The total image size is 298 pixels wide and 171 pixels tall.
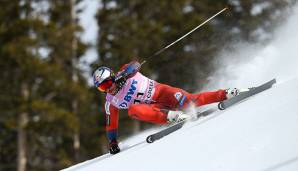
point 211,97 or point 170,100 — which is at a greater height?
point 170,100

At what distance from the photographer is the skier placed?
8133 mm

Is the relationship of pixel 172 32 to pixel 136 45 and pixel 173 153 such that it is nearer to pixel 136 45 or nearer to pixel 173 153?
pixel 136 45

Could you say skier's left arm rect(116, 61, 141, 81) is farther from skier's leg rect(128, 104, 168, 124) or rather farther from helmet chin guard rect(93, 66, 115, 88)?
skier's leg rect(128, 104, 168, 124)

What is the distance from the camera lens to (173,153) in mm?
6035

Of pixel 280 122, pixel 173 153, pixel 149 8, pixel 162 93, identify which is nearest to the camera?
pixel 280 122

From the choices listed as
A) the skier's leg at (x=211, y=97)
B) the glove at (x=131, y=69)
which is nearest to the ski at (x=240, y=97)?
the skier's leg at (x=211, y=97)

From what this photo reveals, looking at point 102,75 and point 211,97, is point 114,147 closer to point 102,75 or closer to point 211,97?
point 102,75

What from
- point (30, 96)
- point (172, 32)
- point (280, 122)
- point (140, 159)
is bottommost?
point (280, 122)

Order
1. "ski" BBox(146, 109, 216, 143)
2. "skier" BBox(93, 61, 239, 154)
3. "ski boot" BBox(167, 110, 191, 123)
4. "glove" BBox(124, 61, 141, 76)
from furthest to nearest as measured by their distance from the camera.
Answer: "glove" BBox(124, 61, 141, 76)
"skier" BBox(93, 61, 239, 154)
"ski boot" BBox(167, 110, 191, 123)
"ski" BBox(146, 109, 216, 143)

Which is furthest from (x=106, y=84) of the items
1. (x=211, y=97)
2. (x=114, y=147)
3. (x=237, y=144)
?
(x=237, y=144)

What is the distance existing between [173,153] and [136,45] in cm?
2679

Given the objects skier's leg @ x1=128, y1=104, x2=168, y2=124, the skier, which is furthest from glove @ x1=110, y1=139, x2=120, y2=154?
skier's leg @ x1=128, y1=104, x2=168, y2=124

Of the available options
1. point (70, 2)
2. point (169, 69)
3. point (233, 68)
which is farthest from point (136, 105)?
point (169, 69)

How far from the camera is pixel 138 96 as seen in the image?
8.66m
